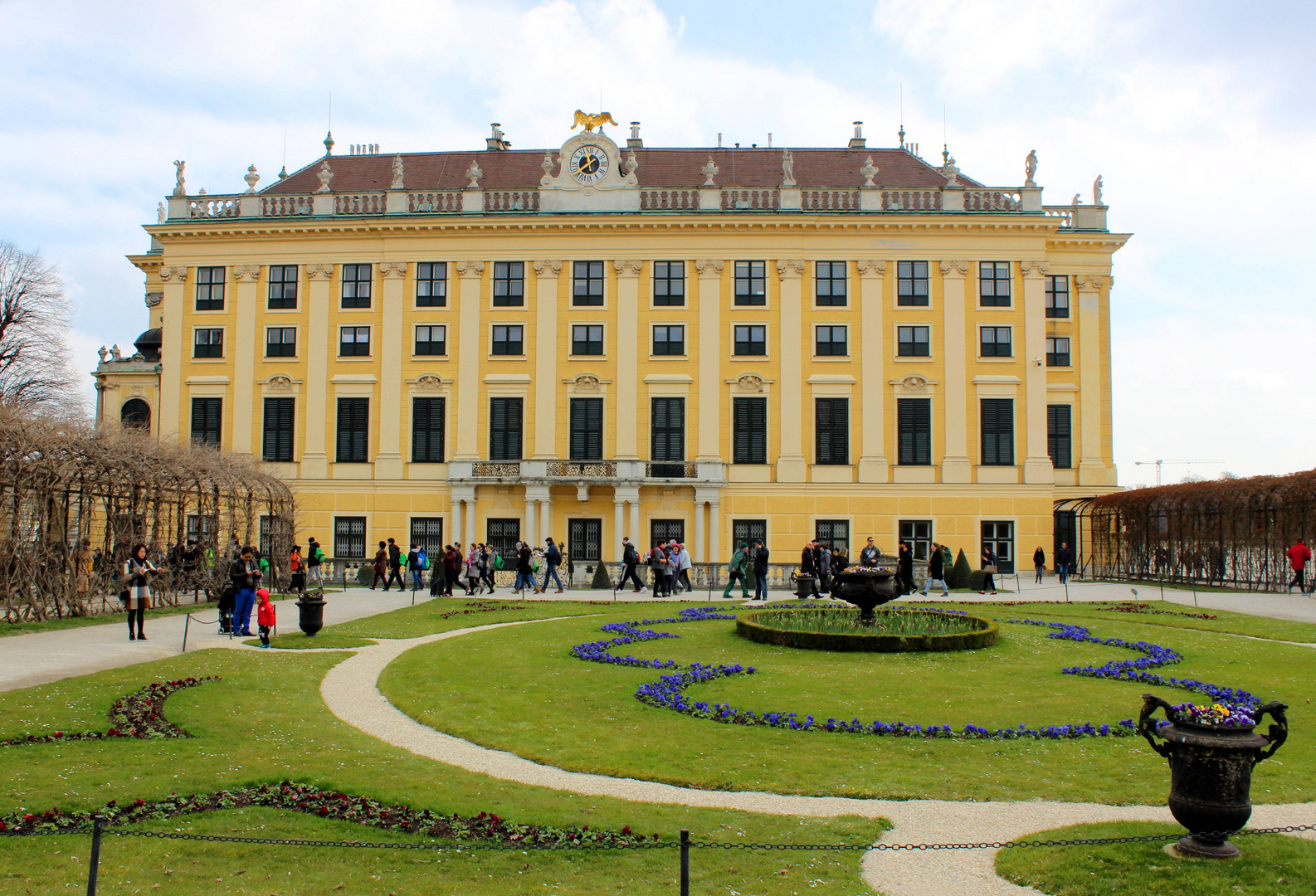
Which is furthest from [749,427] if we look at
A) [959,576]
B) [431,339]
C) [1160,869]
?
[1160,869]

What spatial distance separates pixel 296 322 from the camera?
50.8 meters

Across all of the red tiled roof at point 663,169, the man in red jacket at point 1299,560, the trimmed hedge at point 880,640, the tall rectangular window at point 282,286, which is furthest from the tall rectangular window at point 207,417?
the man in red jacket at point 1299,560

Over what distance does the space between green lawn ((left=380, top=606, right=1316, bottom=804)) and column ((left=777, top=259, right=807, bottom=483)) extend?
25668mm

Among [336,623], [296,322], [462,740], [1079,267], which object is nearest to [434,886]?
[462,740]

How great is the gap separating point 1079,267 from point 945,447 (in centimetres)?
1282

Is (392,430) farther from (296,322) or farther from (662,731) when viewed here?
(662,731)

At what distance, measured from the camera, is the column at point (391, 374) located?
49.4m

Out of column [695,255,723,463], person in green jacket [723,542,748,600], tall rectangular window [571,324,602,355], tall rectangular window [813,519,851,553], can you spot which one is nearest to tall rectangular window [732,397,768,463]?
column [695,255,723,463]

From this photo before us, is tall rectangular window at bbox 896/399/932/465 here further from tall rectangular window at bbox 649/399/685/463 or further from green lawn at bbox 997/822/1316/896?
green lawn at bbox 997/822/1316/896

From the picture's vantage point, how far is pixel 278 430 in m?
50.5

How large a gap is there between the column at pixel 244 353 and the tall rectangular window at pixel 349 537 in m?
6.22

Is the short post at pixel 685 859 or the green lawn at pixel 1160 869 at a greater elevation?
the short post at pixel 685 859

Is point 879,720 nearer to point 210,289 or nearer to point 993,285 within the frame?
→ point 993,285

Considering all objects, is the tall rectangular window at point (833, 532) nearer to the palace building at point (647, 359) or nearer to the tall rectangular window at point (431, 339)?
the palace building at point (647, 359)
